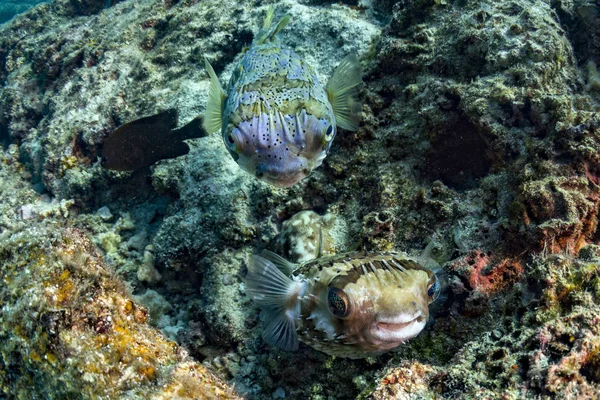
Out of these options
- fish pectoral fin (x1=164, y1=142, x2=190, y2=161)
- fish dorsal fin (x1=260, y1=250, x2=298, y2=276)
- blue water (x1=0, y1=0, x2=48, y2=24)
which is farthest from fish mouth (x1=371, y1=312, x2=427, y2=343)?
blue water (x1=0, y1=0, x2=48, y2=24)

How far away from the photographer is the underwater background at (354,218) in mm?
2105

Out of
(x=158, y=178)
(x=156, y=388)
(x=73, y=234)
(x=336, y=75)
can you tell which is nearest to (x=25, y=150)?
(x=158, y=178)

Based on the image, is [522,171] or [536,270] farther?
[522,171]

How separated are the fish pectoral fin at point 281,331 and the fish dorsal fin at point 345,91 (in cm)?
174

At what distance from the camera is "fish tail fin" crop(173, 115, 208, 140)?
4750 millimetres

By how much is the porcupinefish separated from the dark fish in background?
2530 millimetres

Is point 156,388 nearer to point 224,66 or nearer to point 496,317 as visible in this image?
point 496,317

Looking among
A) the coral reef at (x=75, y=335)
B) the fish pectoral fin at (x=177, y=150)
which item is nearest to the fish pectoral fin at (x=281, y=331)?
the coral reef at (x=75, y=335)

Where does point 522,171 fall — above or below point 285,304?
above

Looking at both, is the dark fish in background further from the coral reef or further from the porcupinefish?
the porcupinefish

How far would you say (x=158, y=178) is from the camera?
15.5 ft

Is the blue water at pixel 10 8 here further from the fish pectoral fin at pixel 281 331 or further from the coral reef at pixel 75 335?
the fish pectoral fin at pixel 281 331

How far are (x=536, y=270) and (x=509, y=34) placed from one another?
7.82 feet

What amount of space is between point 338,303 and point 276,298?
617 mm
